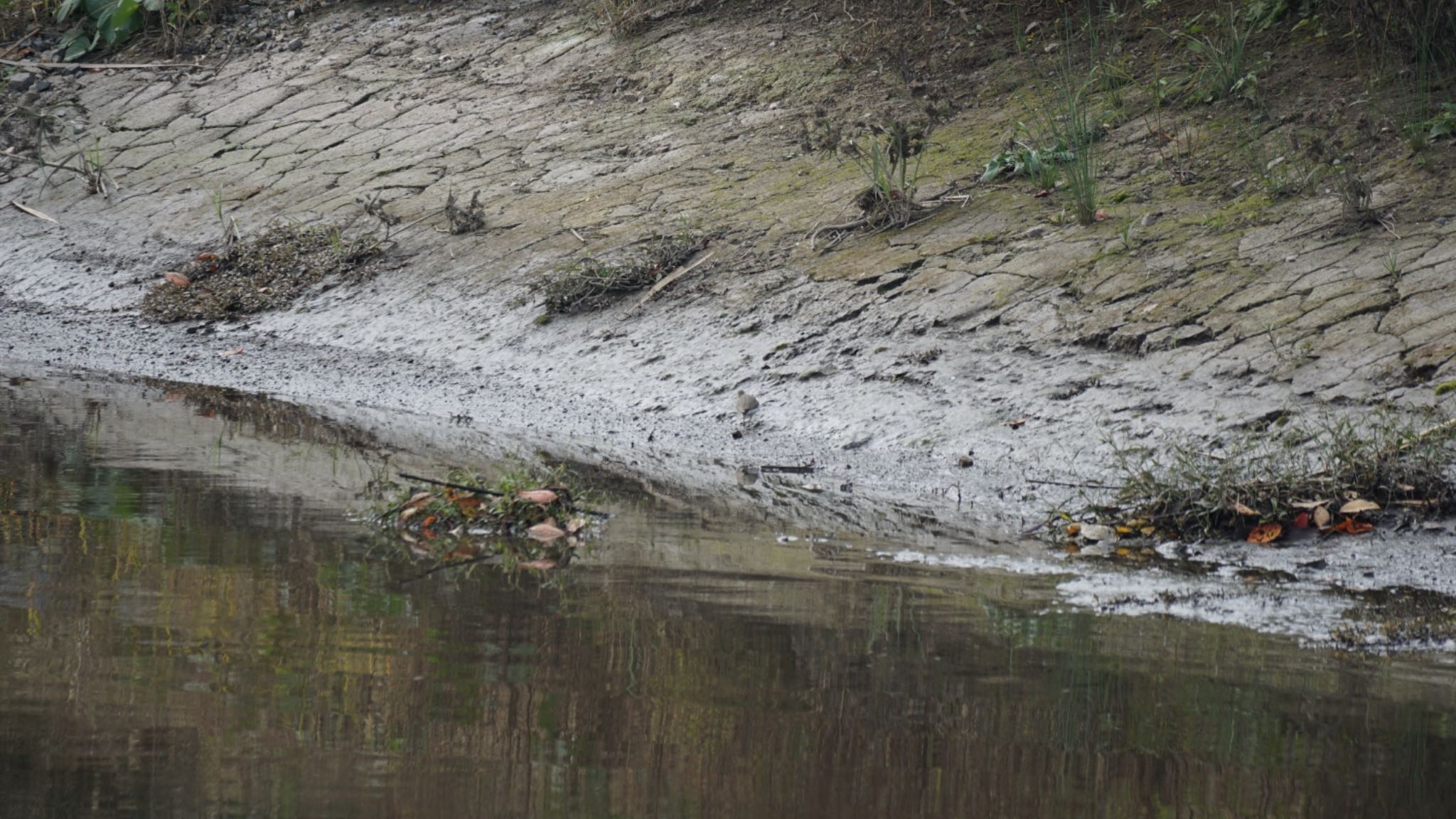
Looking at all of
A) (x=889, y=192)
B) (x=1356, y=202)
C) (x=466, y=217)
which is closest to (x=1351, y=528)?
(x=1356, y=202)

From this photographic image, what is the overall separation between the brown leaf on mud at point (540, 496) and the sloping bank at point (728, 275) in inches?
36.1

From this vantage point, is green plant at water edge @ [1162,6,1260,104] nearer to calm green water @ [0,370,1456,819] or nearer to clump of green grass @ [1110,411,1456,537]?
clump of green grass @ [1110,411,1456,537]

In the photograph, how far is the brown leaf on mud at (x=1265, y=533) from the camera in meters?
4.05

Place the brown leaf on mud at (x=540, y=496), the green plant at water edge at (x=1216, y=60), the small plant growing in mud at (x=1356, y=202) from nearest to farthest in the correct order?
the brown leaf on mud at (x=540, y=496)
the small plant growing in mud at (x=1356, y=202)
the green plant at water edge at (x=1216, y=60)

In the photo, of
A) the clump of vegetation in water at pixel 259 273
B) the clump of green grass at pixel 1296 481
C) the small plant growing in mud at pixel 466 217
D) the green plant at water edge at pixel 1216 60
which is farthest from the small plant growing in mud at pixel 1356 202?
the clump of vegetation in water at pixel 259 273

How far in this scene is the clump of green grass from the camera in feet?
13.5

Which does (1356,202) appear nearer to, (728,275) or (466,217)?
(728,275)

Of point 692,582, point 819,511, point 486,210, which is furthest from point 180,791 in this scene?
point 486,210

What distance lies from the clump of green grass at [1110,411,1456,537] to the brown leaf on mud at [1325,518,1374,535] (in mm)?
62

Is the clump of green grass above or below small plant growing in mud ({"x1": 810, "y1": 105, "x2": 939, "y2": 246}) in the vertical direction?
below

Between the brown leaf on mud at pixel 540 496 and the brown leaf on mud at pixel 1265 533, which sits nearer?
the brown leaf on mud at pixel 1265 533

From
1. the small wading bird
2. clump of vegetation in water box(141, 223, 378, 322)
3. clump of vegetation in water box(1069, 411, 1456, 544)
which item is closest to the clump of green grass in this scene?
clump of vegetation in water box(1069, 411, 1456, 544)

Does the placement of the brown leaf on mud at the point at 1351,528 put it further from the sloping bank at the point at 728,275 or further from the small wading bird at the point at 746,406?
the small wading bird at the point at 746,406

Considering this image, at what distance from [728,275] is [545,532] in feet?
10.1
